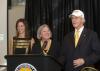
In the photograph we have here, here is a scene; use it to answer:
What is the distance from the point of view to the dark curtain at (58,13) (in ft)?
18.9

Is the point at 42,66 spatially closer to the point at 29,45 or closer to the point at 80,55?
the point at 80,55

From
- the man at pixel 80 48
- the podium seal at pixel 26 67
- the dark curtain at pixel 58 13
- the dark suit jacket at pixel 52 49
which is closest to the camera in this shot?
the podium seal at pixel 26 67

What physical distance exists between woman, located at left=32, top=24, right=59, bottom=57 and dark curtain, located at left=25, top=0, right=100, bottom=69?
3.07 feet

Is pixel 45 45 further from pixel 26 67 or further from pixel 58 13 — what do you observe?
pixel 58 13

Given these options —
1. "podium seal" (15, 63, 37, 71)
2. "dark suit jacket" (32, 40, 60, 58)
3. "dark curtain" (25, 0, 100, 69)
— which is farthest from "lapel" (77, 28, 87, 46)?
"dark curtain" (25, 0, 100, 69)

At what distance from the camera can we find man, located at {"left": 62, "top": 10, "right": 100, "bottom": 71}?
14.5 ft

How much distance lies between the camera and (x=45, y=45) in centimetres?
483

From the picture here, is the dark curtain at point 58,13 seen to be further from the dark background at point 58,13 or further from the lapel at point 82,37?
the lapel at point 82,37

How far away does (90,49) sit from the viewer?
446cm

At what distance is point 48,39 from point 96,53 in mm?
741

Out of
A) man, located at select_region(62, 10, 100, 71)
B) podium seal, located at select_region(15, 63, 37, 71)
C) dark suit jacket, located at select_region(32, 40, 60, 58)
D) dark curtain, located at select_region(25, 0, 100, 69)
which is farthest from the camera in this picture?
dark curtain, located at select_region(25, 0, 100, 69)

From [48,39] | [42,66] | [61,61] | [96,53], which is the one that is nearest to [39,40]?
[48,39]

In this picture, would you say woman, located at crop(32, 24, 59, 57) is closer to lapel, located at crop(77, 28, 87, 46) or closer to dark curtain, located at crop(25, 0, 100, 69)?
lapel, located at crop(77, 28, 87, 46)

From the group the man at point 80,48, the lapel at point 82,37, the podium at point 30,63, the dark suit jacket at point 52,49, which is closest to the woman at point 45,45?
the dark suit jacket at point 52,49
